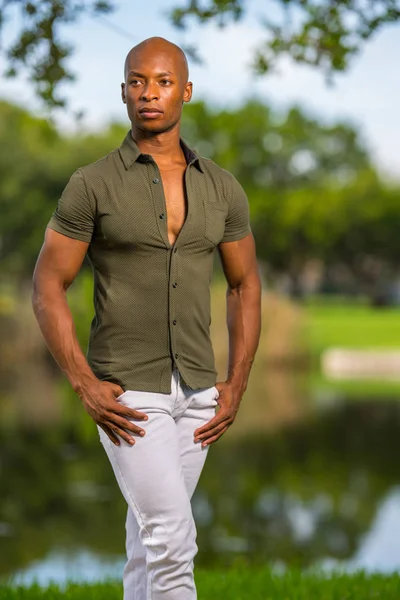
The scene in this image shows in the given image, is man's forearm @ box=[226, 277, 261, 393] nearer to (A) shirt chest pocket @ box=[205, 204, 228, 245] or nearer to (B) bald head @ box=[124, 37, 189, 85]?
(A) shirt chest pocket @ box=[205, 204, 228, 245]

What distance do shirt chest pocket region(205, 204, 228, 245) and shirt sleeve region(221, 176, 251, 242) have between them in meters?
0.06

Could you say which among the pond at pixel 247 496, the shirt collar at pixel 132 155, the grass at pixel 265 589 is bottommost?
the pond at pixel 247 496

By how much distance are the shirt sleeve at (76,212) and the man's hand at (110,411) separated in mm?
481

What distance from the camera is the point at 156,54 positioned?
3.59 meters

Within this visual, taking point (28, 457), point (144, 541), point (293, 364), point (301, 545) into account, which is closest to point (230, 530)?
point (301, 545)

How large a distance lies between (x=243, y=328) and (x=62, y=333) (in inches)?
27.3

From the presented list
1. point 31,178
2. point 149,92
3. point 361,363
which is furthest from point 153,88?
point 31,178

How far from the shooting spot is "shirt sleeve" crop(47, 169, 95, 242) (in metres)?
3.48

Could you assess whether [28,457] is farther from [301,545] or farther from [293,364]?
[293,364]

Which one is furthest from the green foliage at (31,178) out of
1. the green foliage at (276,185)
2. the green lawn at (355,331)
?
the green lawn at (355,331)

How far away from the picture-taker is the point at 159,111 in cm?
359

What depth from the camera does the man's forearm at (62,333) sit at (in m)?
3.47

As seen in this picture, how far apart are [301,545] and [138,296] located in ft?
33.4

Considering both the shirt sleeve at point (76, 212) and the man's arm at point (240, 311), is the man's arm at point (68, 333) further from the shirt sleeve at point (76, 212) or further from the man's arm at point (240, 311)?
the man's arm at point (240, 311)
